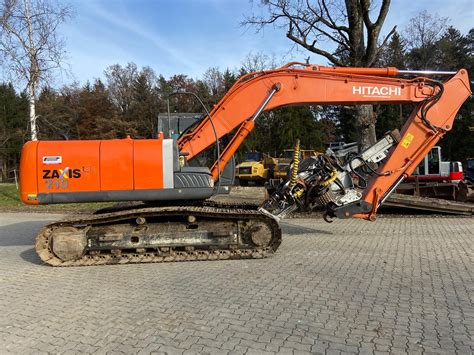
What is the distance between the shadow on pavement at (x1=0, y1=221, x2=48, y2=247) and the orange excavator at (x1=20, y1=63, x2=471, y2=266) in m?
2.78

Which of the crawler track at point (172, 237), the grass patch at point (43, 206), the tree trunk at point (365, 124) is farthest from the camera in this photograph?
the grass patch at point (43, 206)

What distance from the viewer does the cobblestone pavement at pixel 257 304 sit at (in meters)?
3.82

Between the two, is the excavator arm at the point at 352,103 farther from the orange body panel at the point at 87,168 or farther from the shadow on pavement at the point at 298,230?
the shadow on pavement at the point at 298,230

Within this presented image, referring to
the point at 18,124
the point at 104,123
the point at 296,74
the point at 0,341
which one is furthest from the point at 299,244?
the point at 18,124

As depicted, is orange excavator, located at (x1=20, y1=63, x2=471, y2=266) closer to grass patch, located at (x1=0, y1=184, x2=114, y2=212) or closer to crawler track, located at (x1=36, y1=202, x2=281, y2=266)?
crawler track, located at (x1=36, y1=202, x2=281, y2=266)

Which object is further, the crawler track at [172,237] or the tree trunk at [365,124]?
the tree trunk at [365,124]

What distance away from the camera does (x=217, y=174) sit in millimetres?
7227

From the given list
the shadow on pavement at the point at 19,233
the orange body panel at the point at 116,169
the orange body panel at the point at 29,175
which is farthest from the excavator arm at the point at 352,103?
the shadow on pavement at the point at 19,233

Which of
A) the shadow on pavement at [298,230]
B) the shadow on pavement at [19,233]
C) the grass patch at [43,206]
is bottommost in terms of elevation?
the shadow on pavement at [19,233]

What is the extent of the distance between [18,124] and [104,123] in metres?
13.1

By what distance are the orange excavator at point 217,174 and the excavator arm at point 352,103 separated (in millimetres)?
18

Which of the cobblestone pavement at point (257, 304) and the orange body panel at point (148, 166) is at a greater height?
the orange body panel at point (148, 166)

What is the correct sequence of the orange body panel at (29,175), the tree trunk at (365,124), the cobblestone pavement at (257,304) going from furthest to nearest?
the tree trunk at (365,124), the orange body panel at (29,175), the cobblestone pavement at (257,304)

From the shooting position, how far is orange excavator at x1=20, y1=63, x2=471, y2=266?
655cm
